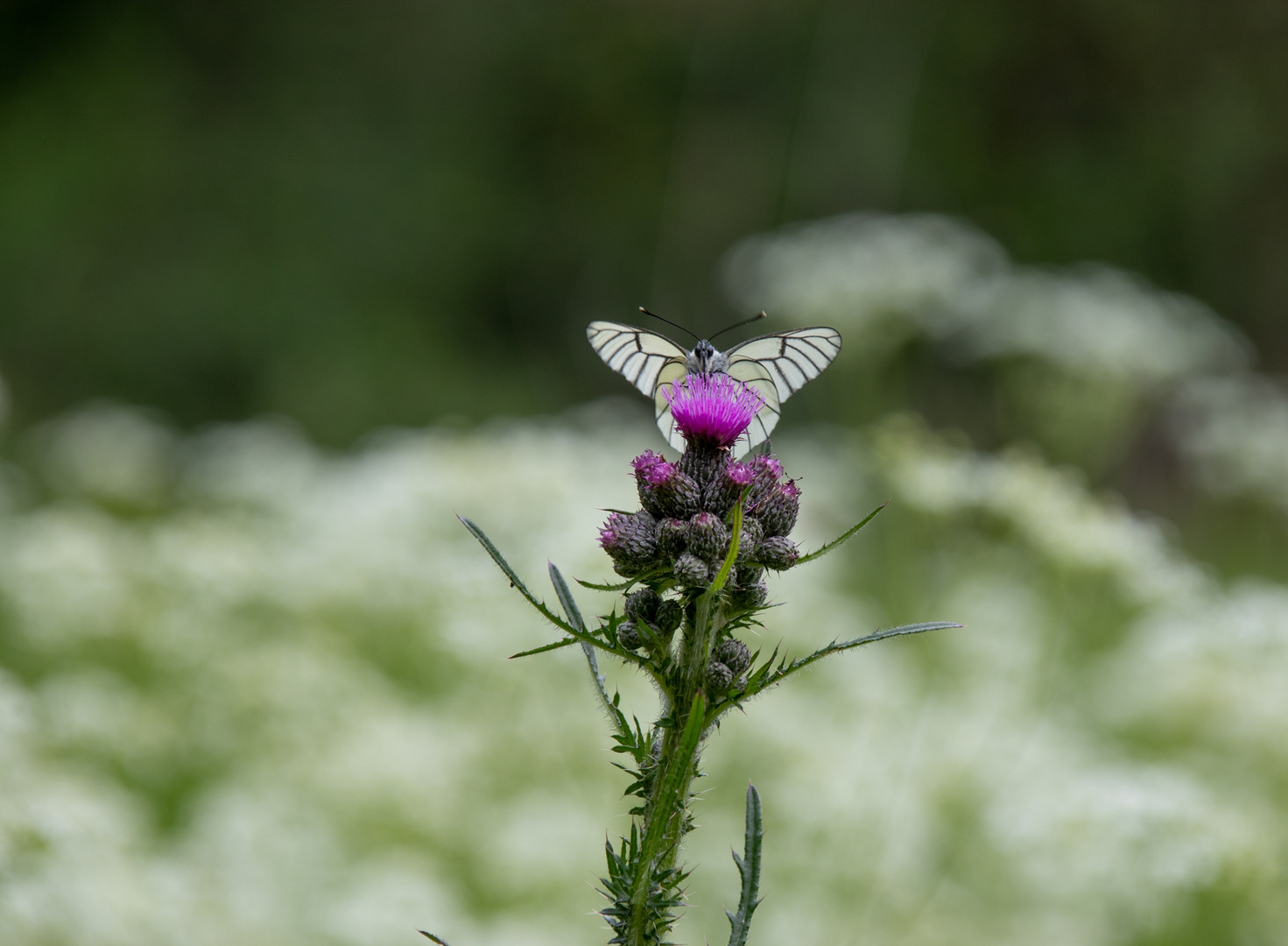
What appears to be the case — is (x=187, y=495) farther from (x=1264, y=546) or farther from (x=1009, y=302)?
(x=1264, y=546)

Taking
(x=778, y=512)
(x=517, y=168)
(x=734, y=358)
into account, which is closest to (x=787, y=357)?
(x=734, y=358)

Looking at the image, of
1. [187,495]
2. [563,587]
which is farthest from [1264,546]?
[187,495]

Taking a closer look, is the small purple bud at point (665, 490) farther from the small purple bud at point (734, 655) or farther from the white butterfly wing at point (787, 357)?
the white butterfly wing at point (787, 357)

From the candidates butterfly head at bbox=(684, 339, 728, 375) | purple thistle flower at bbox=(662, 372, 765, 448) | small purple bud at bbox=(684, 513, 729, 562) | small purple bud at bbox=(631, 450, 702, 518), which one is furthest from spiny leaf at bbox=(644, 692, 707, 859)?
butterfly head at bbox=(684, 339, 728, 375)

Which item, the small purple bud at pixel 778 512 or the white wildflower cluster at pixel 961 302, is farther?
the white wildflower cluster at pixel 961 302

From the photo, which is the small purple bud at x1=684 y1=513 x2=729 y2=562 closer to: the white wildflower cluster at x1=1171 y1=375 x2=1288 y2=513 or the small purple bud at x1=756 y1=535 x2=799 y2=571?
the small purple bud at x1=756 y1=535 x2=799 y2=571

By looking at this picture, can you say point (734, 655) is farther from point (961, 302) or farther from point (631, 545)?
point (961, 302)

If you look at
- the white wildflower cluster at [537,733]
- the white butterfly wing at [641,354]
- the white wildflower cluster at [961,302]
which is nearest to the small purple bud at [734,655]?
the white butterfly wing at [641,354]
